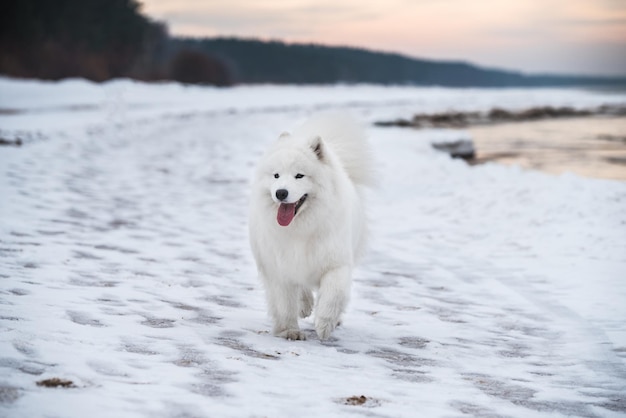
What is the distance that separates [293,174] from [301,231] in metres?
0.38

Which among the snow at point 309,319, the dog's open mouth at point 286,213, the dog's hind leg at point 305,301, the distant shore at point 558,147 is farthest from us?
the distant shore at point 558,147

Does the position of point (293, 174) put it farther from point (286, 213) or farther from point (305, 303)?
point (305, 303)

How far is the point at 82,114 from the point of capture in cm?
2356

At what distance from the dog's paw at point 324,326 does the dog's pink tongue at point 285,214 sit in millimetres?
685

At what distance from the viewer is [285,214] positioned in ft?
14.0

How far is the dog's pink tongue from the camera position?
425 centimetres

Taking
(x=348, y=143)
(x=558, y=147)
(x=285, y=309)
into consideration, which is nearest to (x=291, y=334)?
(x=285, y=309)

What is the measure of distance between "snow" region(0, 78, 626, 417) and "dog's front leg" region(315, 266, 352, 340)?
127 mm

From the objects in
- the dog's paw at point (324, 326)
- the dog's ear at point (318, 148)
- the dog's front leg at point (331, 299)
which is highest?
the dog's ear at point (318, 148)

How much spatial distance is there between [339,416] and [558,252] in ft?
15.9

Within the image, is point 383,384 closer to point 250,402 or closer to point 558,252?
point 250,402

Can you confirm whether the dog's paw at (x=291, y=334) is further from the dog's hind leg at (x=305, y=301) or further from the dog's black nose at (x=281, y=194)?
the dog's black nose at (x=281, y=194)

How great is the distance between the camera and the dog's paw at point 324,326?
14.3ft

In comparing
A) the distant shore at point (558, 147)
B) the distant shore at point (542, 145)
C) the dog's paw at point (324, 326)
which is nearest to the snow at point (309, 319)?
the dog's paw at point (324, 326)
